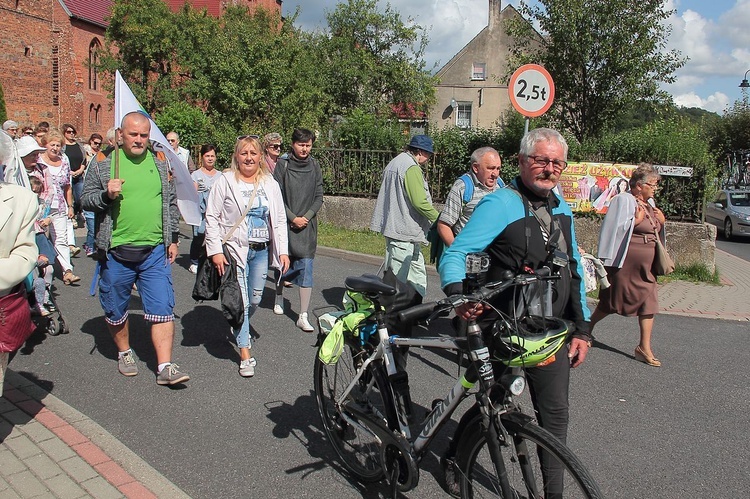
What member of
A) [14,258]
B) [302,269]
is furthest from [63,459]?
[302,269]

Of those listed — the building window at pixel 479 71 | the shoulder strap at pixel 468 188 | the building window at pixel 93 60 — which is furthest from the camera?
the building window at pixel 479 71

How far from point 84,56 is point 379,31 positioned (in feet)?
62.1

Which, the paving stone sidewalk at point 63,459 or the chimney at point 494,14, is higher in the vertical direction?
the chimney at point 494,14

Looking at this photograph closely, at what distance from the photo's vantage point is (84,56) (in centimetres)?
4300

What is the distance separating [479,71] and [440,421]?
47114 mm

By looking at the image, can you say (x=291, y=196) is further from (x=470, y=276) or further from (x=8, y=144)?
(x=470, y=276)

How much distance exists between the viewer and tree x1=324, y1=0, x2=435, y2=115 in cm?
3966

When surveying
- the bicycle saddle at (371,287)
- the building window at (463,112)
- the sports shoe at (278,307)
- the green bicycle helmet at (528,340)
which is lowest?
the sports shoe at (278,307)

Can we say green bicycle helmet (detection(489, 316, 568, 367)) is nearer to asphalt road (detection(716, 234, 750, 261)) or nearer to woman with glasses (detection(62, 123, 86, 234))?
woman with glasses (detection(62, 123, 86, 234))

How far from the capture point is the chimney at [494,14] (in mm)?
46125

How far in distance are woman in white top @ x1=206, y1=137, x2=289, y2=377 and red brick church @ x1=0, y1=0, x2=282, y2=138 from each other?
3382 cm

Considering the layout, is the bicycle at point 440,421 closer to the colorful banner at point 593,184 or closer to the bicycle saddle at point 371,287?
the bicycle saddle at point 371,287

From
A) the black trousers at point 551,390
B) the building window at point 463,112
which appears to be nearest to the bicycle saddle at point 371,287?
the black trousers at point 551,390

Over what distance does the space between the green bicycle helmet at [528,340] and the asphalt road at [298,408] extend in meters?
1.24
